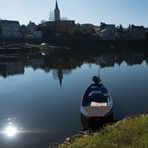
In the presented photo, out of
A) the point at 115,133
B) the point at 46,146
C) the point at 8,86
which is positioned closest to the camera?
the point at 115,133

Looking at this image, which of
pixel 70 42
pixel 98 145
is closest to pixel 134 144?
pixel 98 145

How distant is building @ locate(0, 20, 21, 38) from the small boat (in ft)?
400

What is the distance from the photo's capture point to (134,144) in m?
11.1

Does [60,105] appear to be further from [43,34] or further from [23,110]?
[43,34]

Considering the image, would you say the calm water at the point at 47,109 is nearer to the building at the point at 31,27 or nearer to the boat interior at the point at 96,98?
the boat interior at the point at 96,98

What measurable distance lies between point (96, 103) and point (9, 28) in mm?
129646

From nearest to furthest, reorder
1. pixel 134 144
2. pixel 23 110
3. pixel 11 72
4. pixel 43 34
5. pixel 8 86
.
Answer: pixel 134 144, pixel 23 110, pixel 8 86, pixel 11 72, pixel 43 34

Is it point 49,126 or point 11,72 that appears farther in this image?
point 11,72

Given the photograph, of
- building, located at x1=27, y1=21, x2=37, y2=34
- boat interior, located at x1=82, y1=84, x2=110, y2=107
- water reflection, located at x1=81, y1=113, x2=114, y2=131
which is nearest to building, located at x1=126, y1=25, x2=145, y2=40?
building, located at x1=27, y1=21, x2=37, y2=34

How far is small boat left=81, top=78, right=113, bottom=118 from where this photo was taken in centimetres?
2053

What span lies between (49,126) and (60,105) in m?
6.29

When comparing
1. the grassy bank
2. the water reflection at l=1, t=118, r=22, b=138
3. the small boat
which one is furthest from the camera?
the small boat

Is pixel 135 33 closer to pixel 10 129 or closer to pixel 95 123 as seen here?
pixel 10 129

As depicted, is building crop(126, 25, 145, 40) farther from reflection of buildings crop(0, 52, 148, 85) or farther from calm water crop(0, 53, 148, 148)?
calm water crop(0, 53, 148, 148)
